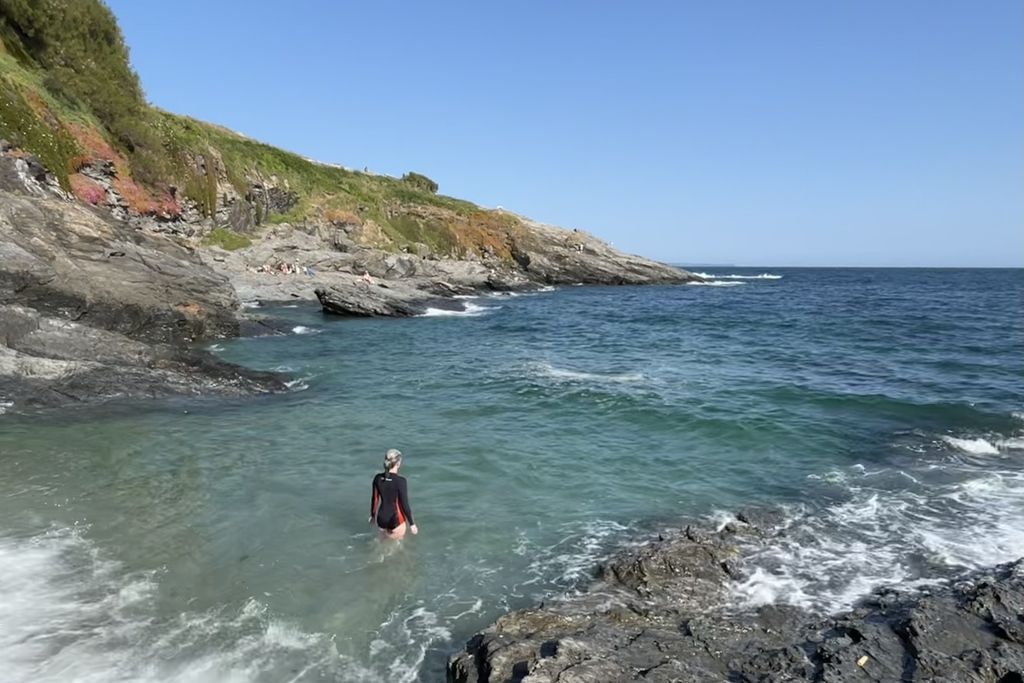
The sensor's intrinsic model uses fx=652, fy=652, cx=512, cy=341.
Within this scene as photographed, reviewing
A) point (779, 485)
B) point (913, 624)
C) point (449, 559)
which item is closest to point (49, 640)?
point (449, 559)

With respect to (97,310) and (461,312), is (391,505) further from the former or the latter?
(461,312)

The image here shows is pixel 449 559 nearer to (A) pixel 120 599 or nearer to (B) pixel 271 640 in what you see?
(B) pixel 271 640

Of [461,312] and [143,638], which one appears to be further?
[461,312]

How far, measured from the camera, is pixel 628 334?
125ft

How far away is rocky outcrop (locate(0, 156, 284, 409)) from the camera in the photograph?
58.1 ft

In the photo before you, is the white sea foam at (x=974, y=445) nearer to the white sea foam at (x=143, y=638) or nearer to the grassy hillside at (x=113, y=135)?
the white sea foam at (x=143, y=638)

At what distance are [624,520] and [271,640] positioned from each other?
619 cm

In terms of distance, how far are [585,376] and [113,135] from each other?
135ft

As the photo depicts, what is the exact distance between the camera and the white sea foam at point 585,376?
2419cm

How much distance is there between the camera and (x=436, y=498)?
1240 cm

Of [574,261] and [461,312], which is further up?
[574,261]

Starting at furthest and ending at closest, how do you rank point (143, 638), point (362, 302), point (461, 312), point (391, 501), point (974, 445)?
point (461, 312), point (362, 302), point (974, 445), point (391, 501), point (143, 638)

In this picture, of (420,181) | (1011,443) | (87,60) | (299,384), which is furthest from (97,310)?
(420,181)

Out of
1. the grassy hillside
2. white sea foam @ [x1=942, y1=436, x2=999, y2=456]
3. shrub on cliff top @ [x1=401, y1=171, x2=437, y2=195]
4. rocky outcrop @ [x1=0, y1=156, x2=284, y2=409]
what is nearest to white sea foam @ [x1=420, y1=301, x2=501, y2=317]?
rocky outcrop @ [x1=0, y1=156, x2=284, y2=409]
